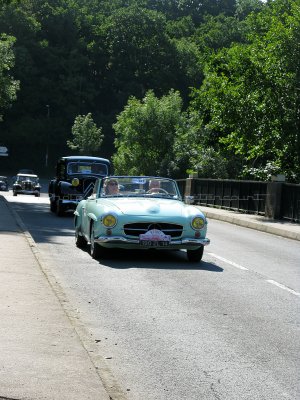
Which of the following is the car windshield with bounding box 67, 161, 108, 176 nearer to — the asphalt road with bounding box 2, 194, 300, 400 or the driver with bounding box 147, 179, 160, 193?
the asphalt road with bounding box 2, 194, 300, 400

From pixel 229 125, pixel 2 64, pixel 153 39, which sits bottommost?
pixel 229 125

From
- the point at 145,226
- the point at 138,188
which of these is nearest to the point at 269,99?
the point at 138,188

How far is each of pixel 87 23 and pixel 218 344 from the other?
358ft

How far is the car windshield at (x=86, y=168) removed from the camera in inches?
1225

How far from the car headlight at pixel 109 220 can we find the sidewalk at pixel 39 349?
3.24 metres

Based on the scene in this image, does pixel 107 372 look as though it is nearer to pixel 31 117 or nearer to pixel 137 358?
pixel 137 358

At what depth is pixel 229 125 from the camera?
3800 cm

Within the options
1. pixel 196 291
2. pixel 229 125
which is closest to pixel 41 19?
pixel 229 125

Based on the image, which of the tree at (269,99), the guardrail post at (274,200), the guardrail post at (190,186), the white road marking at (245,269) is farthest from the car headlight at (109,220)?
the guardrail post at (190,186)

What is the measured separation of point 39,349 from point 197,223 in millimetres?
8299

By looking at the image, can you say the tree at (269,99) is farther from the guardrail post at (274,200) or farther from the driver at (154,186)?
the driver at (154,186)

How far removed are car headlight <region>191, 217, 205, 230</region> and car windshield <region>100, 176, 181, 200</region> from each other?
1613 millimetres

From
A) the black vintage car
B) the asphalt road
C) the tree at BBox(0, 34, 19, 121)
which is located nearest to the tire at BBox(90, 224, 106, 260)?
the asphalt road

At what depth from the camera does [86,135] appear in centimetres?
9950
